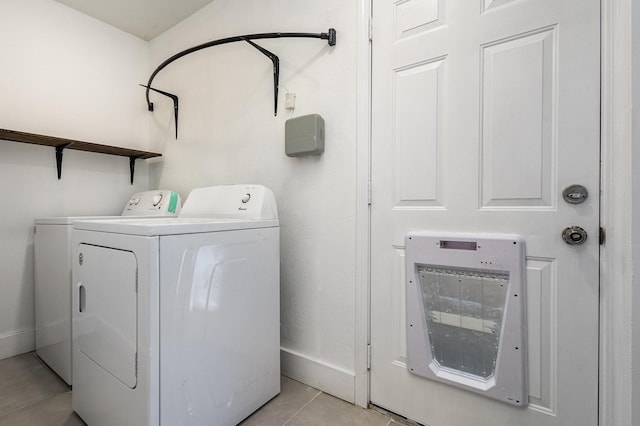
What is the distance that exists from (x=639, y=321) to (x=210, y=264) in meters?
1.25

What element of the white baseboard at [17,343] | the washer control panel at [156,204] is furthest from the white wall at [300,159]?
the white baseboard at [17,343]

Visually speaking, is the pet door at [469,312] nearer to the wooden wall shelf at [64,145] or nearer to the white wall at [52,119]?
the wooden wall shelf at [64,145]

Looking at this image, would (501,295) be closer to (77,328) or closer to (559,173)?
(559,173)

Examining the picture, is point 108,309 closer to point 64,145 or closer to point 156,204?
point 156,204

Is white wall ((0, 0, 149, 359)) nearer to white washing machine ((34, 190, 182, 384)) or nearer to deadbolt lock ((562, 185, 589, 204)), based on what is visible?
white washing machine ((34, 190, 182, 384))

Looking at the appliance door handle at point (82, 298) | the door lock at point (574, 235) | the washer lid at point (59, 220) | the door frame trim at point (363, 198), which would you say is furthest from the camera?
the washer lid at point (59, 220)

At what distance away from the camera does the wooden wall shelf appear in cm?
181

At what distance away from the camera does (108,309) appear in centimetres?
118

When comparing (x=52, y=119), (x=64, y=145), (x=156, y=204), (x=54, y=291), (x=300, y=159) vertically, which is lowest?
(x=54, y=291)

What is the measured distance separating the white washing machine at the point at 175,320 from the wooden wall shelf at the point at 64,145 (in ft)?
3.32

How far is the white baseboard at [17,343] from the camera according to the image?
75.4 inches

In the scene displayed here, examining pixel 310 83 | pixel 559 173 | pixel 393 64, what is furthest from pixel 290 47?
pixel 559 173

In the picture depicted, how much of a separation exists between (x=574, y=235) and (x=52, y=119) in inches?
122

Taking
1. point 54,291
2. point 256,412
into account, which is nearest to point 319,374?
point 256,412
